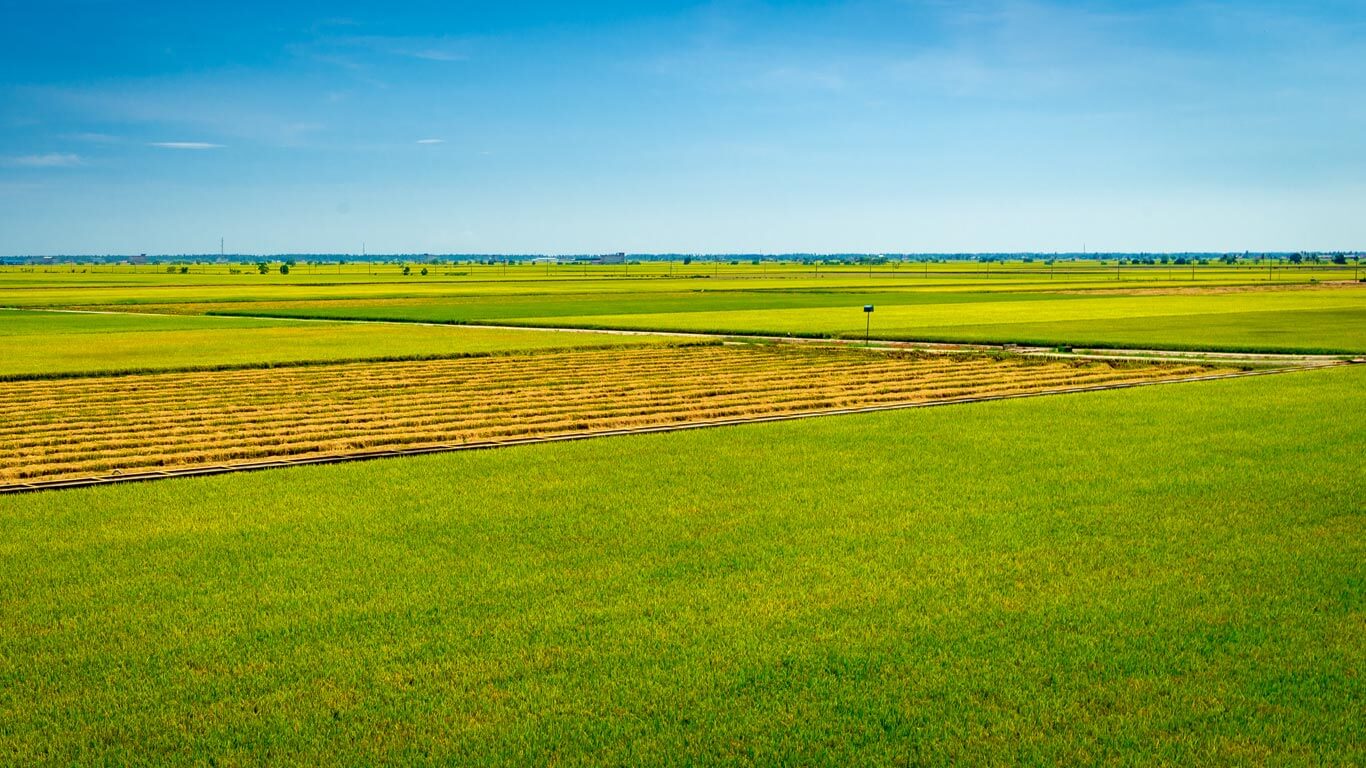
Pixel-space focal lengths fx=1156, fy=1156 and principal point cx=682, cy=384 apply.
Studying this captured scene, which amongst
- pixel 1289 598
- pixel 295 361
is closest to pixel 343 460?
pixel 1289 598

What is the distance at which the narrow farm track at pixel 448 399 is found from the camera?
57.7 feet

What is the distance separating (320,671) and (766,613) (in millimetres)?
3306

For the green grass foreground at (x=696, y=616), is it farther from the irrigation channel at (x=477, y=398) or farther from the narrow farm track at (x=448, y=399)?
the narrow farm track at (x=448, y=399)

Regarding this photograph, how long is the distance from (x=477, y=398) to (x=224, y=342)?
68.2 feet

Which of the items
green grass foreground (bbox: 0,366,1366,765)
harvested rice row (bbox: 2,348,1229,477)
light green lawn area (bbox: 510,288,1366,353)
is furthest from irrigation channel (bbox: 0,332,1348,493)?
light green lawn area (bbox: 510,288,1366,353)

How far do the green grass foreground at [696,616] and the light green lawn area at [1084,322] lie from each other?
26158 millimetres

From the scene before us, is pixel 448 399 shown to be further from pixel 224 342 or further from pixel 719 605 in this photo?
pixel 224 342

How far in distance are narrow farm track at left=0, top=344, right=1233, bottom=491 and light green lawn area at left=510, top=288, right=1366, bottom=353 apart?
28.1 feet

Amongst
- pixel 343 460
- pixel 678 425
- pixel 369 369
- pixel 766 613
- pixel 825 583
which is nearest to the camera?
pixel 766 613

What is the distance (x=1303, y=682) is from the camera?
24.8 ft

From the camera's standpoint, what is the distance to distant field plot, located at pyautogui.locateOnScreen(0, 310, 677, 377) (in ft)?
109

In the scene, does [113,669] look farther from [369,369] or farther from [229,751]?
[369,369]

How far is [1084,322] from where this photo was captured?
5028 centimetres

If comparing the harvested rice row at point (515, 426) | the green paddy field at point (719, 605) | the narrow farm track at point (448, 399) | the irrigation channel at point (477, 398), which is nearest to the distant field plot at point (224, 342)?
the irrigation channel at point (477, 398)
